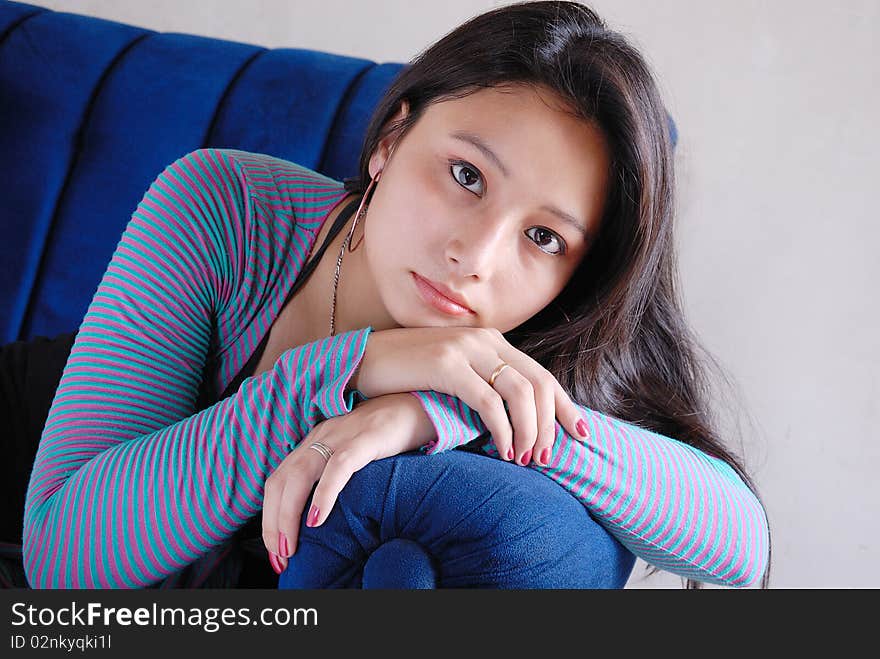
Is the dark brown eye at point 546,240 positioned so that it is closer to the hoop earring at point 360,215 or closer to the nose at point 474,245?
the nose at point 474,245

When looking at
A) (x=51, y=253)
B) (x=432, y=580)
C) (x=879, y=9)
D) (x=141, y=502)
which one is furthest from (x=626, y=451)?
(x=879, y=9)

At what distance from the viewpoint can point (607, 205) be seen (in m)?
0.99

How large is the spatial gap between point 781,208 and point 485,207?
104 cm

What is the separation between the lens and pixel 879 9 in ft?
5.48

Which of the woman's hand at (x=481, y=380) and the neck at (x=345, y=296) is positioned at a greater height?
the woman's hand at (x=481, y=380)

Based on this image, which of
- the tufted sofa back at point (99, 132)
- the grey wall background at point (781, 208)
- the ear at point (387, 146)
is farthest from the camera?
the grey wall background at point (781, 208)

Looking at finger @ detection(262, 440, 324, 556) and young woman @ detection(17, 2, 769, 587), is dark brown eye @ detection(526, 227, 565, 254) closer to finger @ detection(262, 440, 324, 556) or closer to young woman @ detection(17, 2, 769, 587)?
young woman @ detection(17, 2, 769, 587)

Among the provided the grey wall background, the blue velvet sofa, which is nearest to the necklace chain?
the blue velvet sofa

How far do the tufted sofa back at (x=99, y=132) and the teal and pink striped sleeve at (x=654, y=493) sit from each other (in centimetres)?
83

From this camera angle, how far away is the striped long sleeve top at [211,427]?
0.84 metres

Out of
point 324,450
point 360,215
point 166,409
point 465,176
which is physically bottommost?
point 166,409

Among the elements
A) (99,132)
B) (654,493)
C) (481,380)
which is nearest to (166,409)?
(481,380)

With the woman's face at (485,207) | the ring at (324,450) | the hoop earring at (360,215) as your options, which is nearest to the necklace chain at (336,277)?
the hoop earring at (360,215)

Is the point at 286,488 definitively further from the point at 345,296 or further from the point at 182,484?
Answer: the point at 345,296
